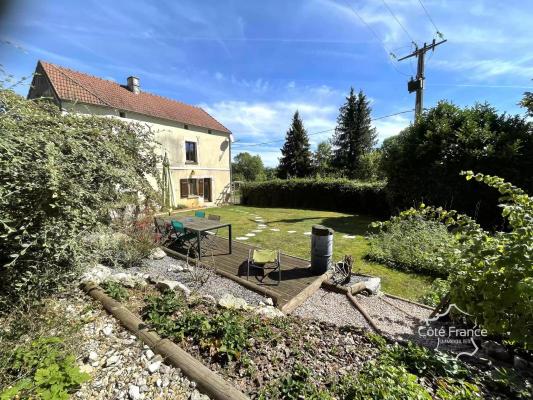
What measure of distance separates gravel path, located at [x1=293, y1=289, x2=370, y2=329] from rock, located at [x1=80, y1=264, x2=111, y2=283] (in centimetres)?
283

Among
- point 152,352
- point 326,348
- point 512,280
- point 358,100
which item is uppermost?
point 358,100

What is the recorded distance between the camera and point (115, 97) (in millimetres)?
13789

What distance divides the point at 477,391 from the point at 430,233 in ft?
17.5

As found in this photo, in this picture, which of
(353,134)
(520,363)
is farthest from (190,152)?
(353,134)

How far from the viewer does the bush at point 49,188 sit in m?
2.16

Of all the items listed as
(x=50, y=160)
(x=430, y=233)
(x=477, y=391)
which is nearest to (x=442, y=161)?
(x=430, y=233)

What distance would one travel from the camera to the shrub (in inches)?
72.6

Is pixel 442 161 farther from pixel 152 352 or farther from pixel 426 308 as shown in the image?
pixel 152 352

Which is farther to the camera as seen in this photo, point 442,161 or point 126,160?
point 442,161

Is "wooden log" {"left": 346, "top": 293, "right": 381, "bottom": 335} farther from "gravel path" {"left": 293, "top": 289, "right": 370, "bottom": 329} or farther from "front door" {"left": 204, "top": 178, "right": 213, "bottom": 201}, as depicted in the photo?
"front door" {"left": 204, "top": 178, "right": 213, "bottom": 201}

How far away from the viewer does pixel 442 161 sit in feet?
30.5

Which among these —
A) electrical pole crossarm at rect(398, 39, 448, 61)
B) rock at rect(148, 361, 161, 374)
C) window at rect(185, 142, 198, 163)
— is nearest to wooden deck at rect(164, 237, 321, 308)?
rock at rect(148, 361, 161, 374)

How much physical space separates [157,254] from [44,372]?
12.4 feet

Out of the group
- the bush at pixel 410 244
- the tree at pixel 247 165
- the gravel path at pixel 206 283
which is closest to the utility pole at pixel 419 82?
the bush at pixel 410 244
